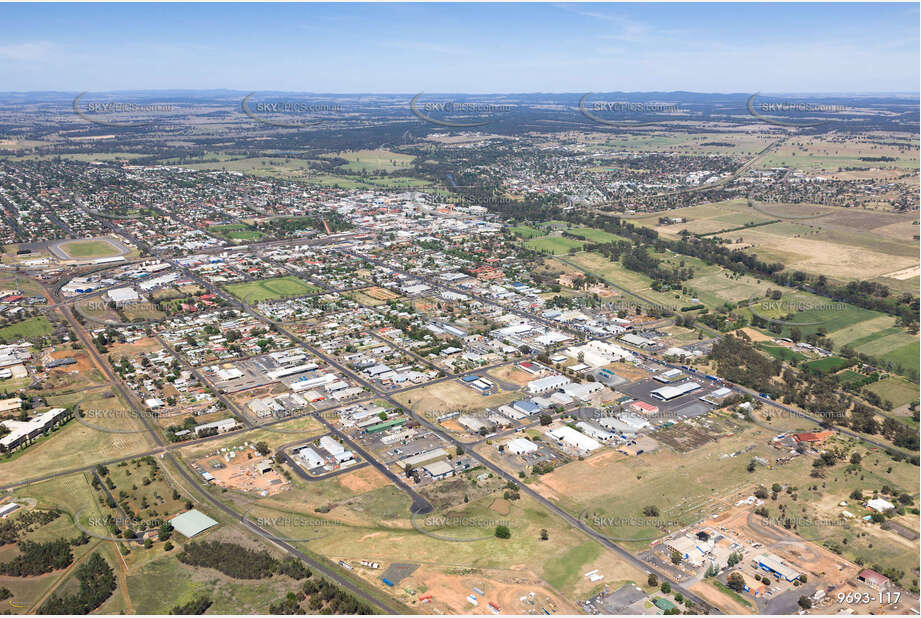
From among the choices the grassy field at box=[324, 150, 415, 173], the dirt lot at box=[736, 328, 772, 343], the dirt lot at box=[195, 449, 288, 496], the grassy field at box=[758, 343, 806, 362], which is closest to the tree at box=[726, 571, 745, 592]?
the dirt lot at box=[195, 449, 288, 496]

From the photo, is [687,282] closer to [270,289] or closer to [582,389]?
[582,389]

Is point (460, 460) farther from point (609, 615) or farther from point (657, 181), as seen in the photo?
point (657, 181)

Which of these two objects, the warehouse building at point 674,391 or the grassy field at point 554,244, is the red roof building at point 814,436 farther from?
the grassy field at point 554,244

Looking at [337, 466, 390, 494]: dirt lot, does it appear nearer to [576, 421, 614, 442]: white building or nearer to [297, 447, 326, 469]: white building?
[297, 447, 326, 469]: white building

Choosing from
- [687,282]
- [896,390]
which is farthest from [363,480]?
[687,282]

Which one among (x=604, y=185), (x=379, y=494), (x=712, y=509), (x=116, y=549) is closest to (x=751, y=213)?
(x=604, y=185)

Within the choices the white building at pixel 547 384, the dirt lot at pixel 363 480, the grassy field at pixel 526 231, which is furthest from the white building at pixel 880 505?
the grassy field at pixel 526 231
